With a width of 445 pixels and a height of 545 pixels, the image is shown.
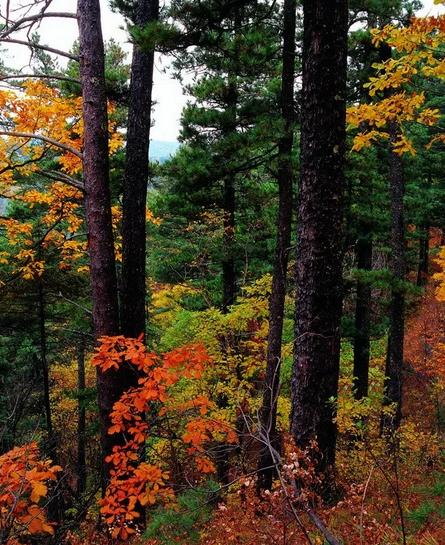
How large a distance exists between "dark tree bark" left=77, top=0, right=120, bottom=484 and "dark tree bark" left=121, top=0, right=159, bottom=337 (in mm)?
382

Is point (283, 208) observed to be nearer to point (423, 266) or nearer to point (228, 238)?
point (228, 238)

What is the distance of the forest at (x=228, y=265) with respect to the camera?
3176mm

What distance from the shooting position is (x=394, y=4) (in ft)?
20.0

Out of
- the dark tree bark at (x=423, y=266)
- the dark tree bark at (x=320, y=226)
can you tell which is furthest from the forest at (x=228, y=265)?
the dark tree bark at (x=423, y=266)

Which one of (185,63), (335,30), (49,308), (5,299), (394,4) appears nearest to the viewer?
(335,30)

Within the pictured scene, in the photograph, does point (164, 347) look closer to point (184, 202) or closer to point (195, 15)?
point (184, 202)

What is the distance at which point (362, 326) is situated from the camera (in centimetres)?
1151

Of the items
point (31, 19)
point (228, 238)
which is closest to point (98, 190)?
point (31, 19)

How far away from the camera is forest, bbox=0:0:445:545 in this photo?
3176 mm

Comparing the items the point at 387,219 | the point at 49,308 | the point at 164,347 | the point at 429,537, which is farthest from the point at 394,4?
the point at 49,308

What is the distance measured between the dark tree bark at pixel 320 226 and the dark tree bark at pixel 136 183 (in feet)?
7.64

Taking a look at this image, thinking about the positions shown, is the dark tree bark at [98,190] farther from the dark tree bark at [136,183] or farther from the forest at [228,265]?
the dark tree bark at [136,183]

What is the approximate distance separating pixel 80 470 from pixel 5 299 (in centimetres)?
863

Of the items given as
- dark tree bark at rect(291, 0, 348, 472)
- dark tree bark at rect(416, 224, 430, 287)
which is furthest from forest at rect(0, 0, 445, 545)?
dark tree bark at rect(416, 224, 430, 287)
